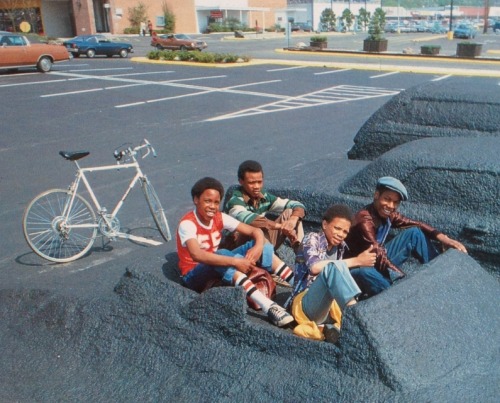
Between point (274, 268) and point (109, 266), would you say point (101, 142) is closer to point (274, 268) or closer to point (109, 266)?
point (109, 266)

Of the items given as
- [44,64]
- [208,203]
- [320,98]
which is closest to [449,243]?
[208,203]

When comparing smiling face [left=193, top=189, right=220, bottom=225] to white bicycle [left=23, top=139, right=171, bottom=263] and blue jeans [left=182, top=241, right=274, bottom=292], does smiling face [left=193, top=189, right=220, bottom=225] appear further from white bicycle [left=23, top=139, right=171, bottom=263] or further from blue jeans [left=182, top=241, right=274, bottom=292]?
white bicycle [left=23, top=139, right=171, bottom=263]

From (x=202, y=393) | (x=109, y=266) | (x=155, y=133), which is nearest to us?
(x=202, y=393)

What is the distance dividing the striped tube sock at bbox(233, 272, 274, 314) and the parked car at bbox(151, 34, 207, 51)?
107ft

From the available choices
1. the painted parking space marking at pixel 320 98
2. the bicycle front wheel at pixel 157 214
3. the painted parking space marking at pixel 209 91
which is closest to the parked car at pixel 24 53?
the painted parking space marking at pixel 209 91

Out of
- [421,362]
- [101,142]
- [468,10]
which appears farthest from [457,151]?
[468,10]

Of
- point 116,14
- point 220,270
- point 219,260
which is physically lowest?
point 220,270

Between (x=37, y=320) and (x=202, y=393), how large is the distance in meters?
1.75

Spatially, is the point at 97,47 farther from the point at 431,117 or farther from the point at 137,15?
the point at 431,117

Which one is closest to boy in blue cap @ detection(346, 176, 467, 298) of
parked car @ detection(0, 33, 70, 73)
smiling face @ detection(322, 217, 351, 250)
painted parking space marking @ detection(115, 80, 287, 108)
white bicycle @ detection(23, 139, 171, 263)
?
smiling face @ detection(322, 217, 351, 250)

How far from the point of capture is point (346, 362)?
3.43 m

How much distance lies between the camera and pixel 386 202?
424 cm

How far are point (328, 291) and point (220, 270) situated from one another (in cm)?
82

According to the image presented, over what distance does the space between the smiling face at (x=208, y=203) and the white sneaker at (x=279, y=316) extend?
816mm
